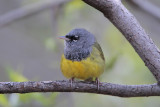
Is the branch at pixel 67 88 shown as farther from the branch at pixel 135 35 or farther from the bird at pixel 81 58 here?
the bird at pixel 81 58

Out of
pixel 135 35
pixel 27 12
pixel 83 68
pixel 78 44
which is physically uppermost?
pixel 27 12

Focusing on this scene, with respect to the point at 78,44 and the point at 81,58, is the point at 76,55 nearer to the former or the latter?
the point at 81,58

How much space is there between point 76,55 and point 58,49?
2.50ft

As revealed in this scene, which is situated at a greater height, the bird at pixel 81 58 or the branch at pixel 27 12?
the branch at pixel 27 12

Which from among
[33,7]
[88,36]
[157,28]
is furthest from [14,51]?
[88,36]

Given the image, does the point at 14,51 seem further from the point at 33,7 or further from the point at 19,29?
the point at 33,7

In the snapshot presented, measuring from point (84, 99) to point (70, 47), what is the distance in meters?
1.14

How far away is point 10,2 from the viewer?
6938 mm

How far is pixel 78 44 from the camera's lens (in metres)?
3.84

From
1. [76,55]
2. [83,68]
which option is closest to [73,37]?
[76,55]

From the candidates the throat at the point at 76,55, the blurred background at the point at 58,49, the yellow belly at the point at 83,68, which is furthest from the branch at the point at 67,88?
the blurred background at the point at 58,49

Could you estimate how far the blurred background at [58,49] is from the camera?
3.90m

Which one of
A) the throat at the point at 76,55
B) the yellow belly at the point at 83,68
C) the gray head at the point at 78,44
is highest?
the gray head at the point at 78,44

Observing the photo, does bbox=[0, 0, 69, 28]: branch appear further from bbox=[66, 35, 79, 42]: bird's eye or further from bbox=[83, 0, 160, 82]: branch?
bbox=[83, 0, 160, 82]: branch
